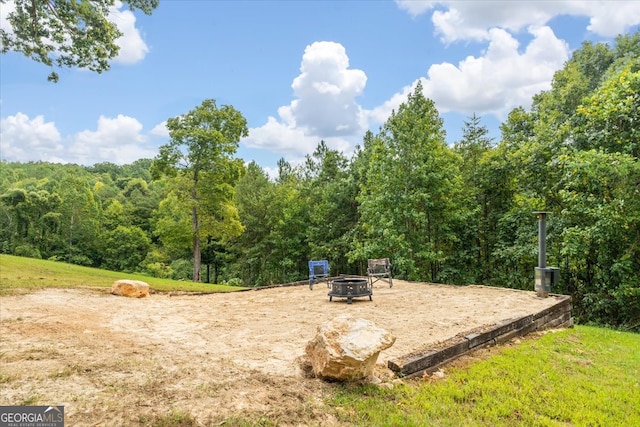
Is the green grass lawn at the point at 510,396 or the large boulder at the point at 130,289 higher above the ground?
the green grass lawn at the point at 510,396

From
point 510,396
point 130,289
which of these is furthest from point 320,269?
point 510,396

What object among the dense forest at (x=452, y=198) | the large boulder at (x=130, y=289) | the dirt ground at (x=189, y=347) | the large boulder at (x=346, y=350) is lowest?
the large boulder at (x=130, y=289)

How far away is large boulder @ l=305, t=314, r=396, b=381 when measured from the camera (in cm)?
329

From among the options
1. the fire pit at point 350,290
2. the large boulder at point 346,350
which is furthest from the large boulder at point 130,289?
the large boulder at point 346,350

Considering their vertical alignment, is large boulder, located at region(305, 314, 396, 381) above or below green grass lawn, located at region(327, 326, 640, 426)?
above

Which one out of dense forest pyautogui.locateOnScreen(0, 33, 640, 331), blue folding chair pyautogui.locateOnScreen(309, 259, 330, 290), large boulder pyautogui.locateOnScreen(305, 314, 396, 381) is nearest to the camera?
large boulder pyautogui.locateOnScreen(305, 314, 396, 381)

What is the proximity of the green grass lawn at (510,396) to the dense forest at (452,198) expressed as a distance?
6143 millimetres

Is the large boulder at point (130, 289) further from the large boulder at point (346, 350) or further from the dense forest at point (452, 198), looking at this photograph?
the dense forest at point (452, 198)

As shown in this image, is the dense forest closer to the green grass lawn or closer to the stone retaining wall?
the stone retaining wall

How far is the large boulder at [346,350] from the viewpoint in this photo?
3.29 m

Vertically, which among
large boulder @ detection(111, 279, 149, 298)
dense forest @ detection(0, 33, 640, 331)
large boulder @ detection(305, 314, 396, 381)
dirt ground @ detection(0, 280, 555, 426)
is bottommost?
large boulder @ detection(111, 279, 149, 298)

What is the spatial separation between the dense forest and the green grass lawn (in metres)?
6.14

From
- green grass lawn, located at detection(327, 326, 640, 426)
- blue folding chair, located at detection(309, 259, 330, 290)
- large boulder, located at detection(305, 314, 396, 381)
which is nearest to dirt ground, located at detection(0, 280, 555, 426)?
large boulder, located at detection(305, 314, 396, 381)

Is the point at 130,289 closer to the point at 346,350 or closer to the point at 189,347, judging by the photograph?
the point at 189,347
